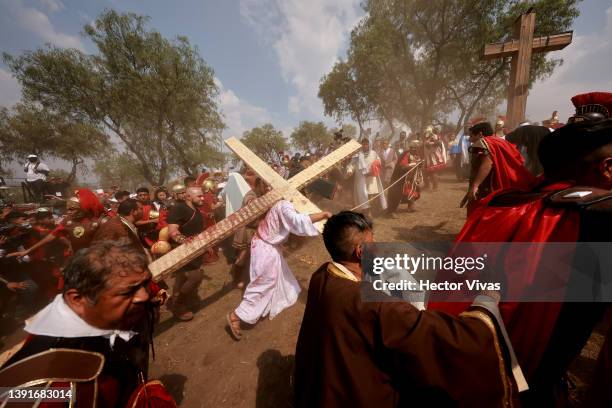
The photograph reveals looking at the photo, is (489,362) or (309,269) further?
(309,269)

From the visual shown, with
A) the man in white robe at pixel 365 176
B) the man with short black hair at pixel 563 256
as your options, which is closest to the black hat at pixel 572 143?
the man with short black hair at pixel 563 256

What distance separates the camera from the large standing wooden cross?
3.15 meters

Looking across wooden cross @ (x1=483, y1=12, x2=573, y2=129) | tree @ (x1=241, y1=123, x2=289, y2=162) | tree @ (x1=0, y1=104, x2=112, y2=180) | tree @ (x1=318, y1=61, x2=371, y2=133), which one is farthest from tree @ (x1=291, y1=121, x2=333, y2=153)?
wooden cross @ (x1=483, y1=12, x2=573, y2=129)

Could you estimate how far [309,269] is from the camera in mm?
5234

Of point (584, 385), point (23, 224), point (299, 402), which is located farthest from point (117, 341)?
point (23, 224)

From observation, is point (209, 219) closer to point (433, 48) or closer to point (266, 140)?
point (433, 48)

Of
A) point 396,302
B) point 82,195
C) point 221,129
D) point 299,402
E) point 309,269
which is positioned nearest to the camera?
point 396,302

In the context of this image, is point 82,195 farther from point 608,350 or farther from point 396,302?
point 608,350

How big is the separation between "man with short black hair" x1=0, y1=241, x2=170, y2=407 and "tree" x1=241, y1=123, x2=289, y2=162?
4737 cm

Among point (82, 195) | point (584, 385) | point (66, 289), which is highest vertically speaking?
point (82, 195)

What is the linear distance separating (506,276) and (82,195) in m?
5.96

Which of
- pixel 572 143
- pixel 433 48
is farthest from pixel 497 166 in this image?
pixel 433 48

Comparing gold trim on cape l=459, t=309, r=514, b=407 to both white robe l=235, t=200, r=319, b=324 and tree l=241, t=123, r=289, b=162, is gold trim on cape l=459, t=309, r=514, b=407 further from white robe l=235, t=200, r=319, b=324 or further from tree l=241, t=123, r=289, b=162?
tree l=241, t=123, r=289, b=162

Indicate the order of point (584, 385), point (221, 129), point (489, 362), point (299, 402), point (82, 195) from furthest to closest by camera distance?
point (221, 129)
point (82, 195)
point (584, 385)
point (299, 402)
point (489, 362)
